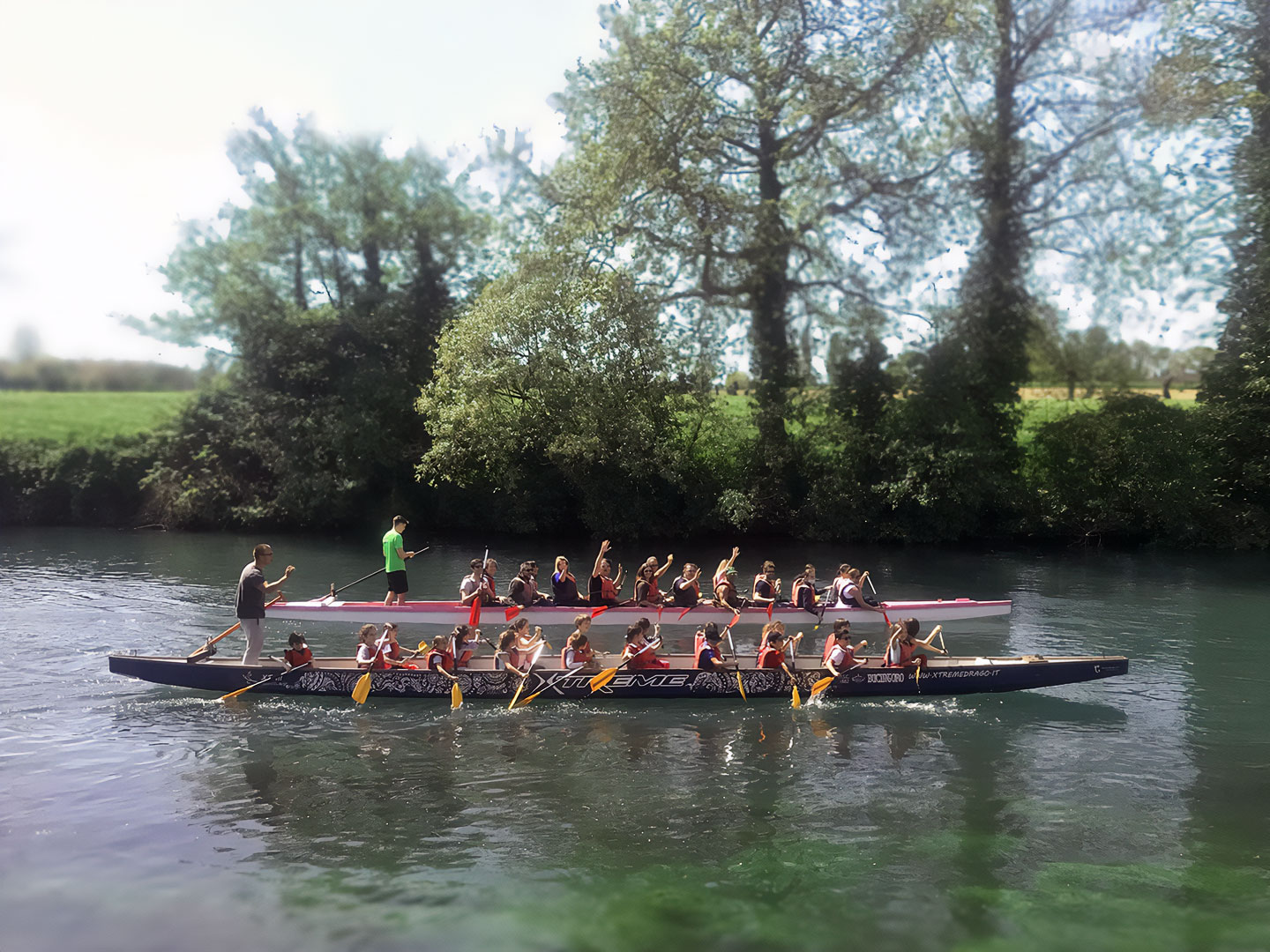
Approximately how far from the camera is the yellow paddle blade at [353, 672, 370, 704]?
1423cm

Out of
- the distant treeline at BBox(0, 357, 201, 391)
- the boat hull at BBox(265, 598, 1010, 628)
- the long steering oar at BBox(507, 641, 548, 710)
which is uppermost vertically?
the distant treeline at BBox(0, 357, 201, 391)

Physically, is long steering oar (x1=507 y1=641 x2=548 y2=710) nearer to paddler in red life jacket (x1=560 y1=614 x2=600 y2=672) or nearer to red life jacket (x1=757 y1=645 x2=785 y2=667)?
paddler in red life jacket (x1=560 y1=614 x2=600 y2=672)

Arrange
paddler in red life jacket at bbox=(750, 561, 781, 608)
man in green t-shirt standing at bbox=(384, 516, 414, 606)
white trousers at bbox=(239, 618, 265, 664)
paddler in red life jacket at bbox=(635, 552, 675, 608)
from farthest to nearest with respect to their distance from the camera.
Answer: paddler in red life jacket at bbox=(750, 561, 781, 608), paddler in red life jacket at bbox=(635, 552, 675, 608), man in green t-shirt standing at bbox=(384, 516, 414, 606), white trousers at bbox=(239, 618, 265, 664)

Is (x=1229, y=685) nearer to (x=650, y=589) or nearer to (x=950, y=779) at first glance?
(x=950, y=779)

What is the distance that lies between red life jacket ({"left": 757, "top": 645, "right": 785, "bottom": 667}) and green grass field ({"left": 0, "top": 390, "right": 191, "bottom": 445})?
50.8 feet

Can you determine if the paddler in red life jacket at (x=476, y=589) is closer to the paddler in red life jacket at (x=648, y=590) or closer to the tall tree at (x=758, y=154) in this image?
the paddler in red life jacket at (x=648, y=590)

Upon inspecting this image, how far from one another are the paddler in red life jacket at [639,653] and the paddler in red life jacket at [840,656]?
8.02 feet

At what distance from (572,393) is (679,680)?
16.8m

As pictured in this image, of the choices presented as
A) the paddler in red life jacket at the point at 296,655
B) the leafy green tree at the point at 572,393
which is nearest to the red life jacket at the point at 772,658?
the paddler in red life jacket at the point at 296,655

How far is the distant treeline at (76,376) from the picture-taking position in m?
16.7

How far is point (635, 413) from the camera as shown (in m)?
30.3

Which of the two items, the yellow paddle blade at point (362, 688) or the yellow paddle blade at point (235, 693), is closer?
the yellow paddle blade at point (362, 688)

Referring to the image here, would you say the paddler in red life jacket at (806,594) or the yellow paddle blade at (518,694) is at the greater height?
the paddler in red life jacket at (806,594)

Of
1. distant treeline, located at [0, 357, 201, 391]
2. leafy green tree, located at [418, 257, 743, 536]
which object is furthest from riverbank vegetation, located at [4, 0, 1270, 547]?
distant treeline, located at [0, 357, 201, 391]
